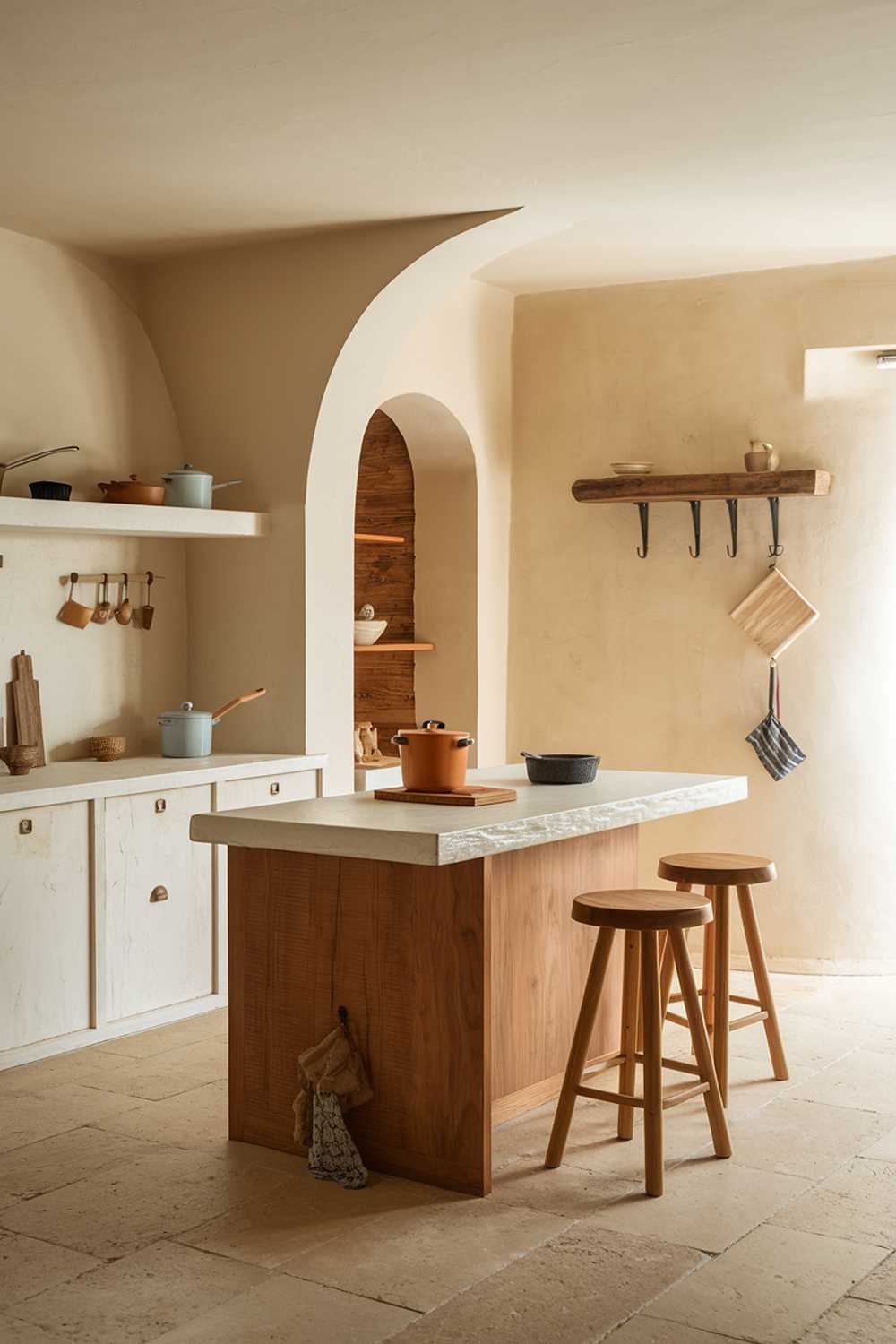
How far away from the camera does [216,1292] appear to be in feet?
9.47

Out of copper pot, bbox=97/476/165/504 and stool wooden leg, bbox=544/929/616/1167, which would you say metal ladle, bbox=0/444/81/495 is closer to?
copper pot, bbox=97/476/165/504

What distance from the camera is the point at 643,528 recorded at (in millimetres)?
6117

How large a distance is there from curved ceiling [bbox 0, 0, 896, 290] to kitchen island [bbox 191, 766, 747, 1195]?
178 cm

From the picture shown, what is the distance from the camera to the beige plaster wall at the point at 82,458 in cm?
505

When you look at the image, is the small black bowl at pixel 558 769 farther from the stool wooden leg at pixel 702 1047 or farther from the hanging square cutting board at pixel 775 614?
the hanging square cutting board at pixel 775 614

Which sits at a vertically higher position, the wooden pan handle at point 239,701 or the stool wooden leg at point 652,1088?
the wooden pan handle at point 239,701

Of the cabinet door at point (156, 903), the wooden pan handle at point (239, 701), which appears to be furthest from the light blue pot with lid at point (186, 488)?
the cabinet door at point (156, 903)

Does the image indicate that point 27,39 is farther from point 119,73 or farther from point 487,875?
point 487,875

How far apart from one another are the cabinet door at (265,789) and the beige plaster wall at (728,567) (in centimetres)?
143

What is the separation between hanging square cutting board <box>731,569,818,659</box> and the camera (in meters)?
5.85

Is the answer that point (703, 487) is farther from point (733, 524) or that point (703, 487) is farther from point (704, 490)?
point (733, 524)

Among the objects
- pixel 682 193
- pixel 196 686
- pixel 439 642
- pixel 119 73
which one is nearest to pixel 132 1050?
pixel 196 686

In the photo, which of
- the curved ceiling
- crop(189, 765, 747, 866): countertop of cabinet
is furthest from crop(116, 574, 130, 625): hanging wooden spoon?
crop(189, 765, 747, 866): countertop of cabinet

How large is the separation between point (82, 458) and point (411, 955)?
8.63 feet
